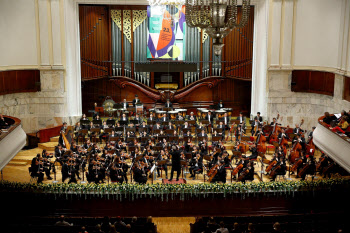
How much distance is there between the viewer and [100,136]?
677 inches

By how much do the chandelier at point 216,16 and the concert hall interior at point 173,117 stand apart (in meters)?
0.02

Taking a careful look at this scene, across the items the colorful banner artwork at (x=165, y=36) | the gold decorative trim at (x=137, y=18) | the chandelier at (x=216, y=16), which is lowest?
the chandelier at (x=216, y=16)

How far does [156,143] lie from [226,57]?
8159mm

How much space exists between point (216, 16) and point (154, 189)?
684cm

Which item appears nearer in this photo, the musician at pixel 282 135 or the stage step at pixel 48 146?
the musician at pixel 282 135

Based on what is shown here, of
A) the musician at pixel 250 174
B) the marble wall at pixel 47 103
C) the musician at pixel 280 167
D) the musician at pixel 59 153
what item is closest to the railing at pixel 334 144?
the musician at pixel 280 167

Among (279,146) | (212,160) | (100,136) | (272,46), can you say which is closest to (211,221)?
(212,160)

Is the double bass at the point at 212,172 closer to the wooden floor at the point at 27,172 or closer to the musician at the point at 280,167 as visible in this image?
the wooden floor at the point at 27,172

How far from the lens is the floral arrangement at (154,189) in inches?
507

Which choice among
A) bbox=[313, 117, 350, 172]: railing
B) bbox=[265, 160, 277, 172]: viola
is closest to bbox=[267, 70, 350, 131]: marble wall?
bbox=[265, 160, 277, 172]: viola

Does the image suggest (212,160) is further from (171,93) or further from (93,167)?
(171,93)

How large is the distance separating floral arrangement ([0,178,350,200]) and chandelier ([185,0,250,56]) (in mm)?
6062

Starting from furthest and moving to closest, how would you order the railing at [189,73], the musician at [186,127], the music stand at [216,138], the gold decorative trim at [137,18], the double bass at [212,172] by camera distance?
the gold decorative trim at [137,18], the railing at [189,73], the musician at [186,127], the music stand at [216,138], the double bass at [212,172]

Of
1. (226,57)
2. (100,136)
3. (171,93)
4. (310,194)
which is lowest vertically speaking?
(310,194)
